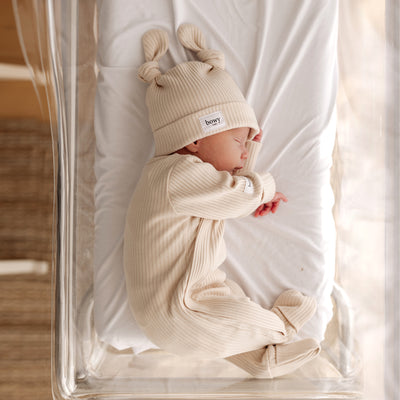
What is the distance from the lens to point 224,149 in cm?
110

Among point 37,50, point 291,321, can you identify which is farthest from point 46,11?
point 291,321

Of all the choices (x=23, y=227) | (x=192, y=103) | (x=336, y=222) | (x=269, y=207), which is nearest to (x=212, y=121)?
(x=192, y=103)

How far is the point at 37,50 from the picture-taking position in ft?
4.09

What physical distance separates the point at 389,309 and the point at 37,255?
1025mm

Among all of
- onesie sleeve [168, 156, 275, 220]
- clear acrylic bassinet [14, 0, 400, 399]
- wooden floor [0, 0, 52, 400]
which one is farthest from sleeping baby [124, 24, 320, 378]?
wooden floor [0, 0, 52, 400]

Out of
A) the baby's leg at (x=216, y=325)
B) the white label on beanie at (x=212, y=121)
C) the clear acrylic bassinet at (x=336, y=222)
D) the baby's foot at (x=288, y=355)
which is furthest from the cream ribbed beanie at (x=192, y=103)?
the baby's foot at (x=288, y=355)

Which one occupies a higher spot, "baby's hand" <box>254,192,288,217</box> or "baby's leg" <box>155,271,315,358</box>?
"baby's hand" <box>254,192,288,217</box>

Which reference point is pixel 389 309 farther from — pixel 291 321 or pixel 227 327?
pixel 227 327

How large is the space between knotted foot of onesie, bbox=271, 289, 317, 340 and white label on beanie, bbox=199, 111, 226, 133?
18.5 inches

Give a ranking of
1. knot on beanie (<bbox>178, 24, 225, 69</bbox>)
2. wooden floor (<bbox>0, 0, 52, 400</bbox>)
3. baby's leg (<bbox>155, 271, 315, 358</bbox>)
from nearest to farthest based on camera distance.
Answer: baby's leg (<bbox>155, 271, 315, 358</bbox>)
knot on beanie (<bbox>178, 24, 225, 69</bbox>)
wooden floor (<bbox>0, 0, 52, 400</bbox>)

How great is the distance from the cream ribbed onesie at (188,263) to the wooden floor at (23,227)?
0.42 meters

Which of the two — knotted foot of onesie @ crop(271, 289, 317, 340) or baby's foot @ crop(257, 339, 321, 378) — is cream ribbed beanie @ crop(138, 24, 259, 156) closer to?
knotted foot of onesie @ crop(271, 289, 317, 340)

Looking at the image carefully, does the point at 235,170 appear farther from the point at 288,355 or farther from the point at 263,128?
the point at 288,355

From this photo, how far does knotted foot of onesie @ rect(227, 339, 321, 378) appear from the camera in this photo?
43.4 inches
